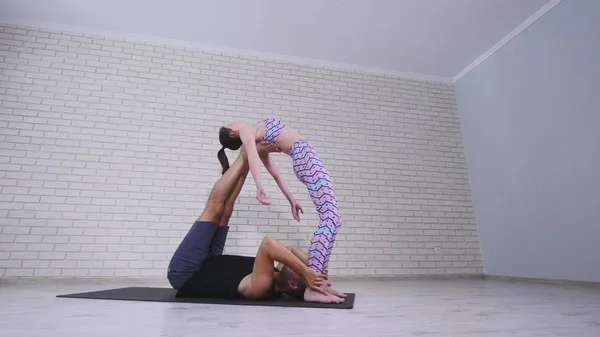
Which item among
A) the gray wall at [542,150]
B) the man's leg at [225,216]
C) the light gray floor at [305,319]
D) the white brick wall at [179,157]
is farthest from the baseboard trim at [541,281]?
the man's leg at [225,216]

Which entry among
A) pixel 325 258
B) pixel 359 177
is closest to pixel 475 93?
pixel 359 177

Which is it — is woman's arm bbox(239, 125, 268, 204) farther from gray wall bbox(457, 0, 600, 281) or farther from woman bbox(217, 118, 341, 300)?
gray wall bbox(457, 0, 600, 281)

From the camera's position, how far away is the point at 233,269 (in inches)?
96.7

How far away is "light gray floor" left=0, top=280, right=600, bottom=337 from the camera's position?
1.38 m

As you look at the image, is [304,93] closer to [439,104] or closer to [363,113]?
[363,113]

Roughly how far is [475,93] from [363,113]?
1.80 meters

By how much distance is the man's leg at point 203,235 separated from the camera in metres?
2.42

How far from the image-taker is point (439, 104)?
223 inches

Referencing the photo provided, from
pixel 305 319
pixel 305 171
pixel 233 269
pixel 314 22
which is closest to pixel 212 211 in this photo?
pixel 233 269

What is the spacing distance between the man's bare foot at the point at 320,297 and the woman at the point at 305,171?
188mm

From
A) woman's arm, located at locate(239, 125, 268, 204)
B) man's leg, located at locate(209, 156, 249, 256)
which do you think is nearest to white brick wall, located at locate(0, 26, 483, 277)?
man's leg, located at locate(209, 156, 249, 256)

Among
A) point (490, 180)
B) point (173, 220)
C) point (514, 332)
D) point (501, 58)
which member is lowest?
point (514, 332)

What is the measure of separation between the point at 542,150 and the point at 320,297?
3.44m

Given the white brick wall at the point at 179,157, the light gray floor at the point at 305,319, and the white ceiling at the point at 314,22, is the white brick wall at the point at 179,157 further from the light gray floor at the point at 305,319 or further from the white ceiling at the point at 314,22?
the light gray floor at the point at 305,319
